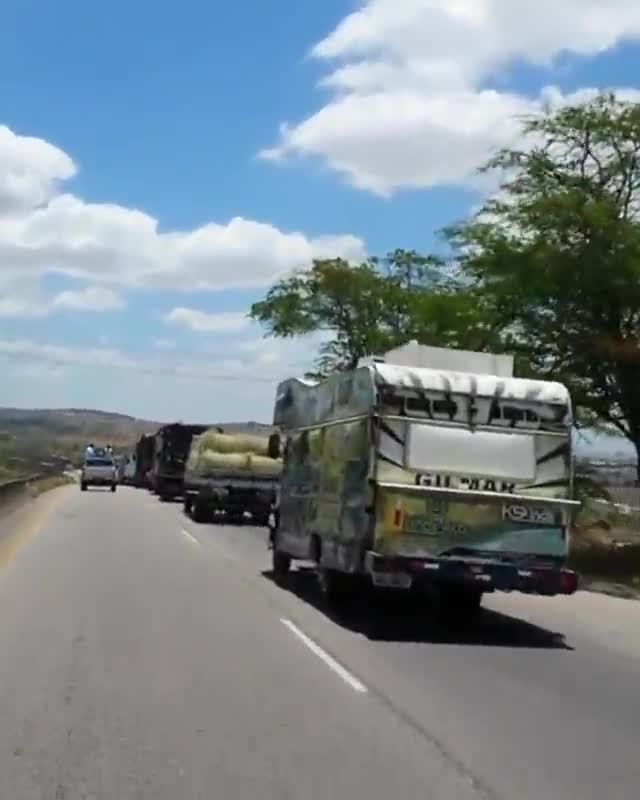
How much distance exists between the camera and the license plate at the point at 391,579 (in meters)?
16.1

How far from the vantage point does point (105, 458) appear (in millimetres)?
78188

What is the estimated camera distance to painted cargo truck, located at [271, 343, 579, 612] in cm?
1625

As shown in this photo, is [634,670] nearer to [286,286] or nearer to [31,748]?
[31,748]

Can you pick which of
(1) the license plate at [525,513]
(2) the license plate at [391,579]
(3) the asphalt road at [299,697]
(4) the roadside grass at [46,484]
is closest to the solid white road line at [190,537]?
(3) the asphalt road at [299,697]

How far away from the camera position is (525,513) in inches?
650

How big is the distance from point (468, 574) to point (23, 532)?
20580mm

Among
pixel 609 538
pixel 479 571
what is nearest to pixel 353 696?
pixel 479 571

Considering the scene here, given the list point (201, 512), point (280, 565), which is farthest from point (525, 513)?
point (201, 512)

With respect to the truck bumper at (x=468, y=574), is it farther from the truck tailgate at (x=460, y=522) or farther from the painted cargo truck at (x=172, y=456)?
the painted cargo truck at (x=172, y=456)

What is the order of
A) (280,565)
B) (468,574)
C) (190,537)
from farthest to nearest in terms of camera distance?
(190,537) < (280,565) < (468,574)

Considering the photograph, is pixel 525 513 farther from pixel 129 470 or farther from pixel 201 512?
pixel 129 470

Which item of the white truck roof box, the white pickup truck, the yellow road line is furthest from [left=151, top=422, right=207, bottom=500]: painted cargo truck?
the white truck roof box

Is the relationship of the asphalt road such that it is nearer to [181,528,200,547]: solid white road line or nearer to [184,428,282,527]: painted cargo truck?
[181,528,200,547]: solid white road line

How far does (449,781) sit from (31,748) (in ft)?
8.46
